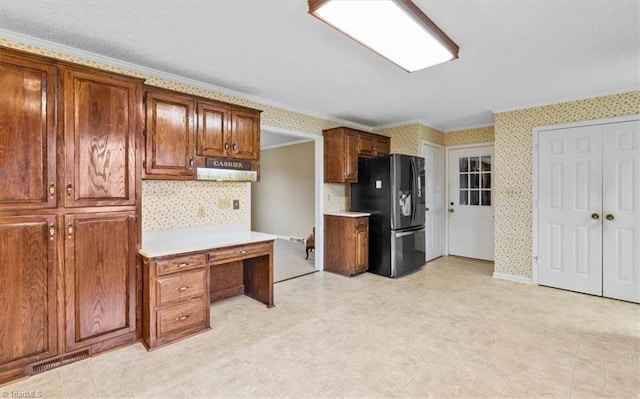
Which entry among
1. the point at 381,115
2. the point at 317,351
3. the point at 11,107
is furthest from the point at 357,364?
the point at 381,115

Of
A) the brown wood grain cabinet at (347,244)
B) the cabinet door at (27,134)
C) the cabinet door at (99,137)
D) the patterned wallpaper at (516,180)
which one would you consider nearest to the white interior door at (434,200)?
the patterned wallpaper at (516,180)

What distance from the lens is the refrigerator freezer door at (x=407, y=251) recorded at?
4496 mm

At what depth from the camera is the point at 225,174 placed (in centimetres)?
324

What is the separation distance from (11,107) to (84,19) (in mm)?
784

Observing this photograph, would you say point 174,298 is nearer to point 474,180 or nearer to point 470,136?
point 474,180

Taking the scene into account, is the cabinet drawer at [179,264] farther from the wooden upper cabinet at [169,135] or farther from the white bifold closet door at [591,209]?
the white bifold closet door at [591,209]

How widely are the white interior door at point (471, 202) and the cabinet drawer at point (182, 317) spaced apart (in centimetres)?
483

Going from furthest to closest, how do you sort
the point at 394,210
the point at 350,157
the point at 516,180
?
the point at 350,157 < the point at 394,210 < the point at 516,180

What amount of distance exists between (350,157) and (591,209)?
123 inches

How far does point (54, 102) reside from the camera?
2.18 meters

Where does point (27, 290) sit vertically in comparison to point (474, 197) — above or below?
below

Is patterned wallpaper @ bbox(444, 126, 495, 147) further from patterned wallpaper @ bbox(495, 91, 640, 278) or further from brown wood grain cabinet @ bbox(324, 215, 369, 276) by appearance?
brown wood grain cabinet @ bbox(324, 215, 369, 276)

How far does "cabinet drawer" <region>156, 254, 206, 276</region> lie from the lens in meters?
2.50

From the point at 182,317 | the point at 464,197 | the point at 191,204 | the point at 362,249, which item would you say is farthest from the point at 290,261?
the point at 464,197
